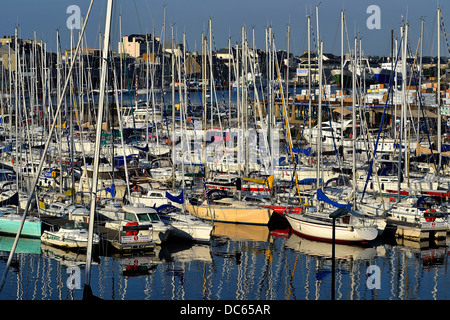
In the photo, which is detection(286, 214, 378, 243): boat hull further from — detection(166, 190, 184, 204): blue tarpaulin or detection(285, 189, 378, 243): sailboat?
detection(166, 190, 184, 204): blue tarpaulin

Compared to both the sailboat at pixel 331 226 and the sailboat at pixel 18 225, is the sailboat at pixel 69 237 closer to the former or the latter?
the sailboat at pixel 18 225

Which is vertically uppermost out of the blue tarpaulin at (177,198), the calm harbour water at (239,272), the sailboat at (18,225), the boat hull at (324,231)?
the blue tarpaulin at (177,198)

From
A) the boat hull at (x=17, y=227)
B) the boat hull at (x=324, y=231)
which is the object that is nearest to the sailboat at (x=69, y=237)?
the boat hull at (x=17, y=227)

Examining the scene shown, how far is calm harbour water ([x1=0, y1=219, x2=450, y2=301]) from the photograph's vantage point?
78.4ft

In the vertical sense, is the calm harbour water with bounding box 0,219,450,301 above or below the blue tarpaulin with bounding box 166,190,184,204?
below

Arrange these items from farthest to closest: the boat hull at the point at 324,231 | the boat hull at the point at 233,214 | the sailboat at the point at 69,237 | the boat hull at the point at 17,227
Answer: the boat hull at the point at 233,214
the boat hull at the point at 17,227
the boat hull at the point at 324,231
the sailboat at the point at 69,237

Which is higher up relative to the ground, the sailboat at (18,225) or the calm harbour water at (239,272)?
the sailboat at (18,225)

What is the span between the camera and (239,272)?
26.8 meters

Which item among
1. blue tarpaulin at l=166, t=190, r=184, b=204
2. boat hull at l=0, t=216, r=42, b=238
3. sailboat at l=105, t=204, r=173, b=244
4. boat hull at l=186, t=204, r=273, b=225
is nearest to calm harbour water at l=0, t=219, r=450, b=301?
boat hull at l=0, t=216, r=42, b=238

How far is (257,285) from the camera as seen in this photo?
82.2 feet

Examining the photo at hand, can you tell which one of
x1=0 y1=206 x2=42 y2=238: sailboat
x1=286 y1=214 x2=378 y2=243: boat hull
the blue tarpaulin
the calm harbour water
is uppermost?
the blue tarpaulin

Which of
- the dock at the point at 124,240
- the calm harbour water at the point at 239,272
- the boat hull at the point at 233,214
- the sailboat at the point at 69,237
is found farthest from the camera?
the boat hull at the point at 233,214

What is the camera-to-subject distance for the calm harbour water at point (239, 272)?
2391cm
